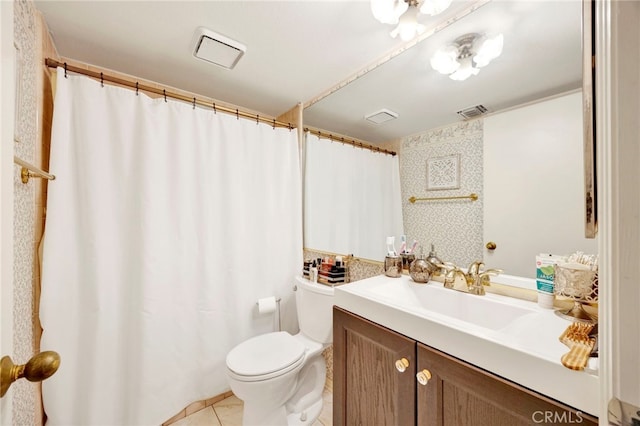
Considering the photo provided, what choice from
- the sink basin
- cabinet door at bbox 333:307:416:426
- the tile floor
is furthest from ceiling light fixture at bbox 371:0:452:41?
the tile floor

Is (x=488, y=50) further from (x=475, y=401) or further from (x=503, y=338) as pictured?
(x=475, y=401)

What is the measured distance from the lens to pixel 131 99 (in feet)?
4.53

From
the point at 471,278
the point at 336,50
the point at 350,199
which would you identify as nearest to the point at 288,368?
the point at 471,278

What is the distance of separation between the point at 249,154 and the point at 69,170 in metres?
0.94

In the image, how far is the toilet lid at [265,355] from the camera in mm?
1231

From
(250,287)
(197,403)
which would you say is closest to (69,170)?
(250,287)

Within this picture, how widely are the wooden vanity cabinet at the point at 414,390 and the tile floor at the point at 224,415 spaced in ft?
1.82

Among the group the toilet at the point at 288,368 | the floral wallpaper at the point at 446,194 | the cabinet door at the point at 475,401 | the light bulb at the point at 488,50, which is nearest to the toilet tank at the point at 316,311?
the toilet at the point at 288,368

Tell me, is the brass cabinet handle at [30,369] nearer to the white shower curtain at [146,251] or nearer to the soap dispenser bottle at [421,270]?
the white shower curtain at [146,251]

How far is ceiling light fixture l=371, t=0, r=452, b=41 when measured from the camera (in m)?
0.95

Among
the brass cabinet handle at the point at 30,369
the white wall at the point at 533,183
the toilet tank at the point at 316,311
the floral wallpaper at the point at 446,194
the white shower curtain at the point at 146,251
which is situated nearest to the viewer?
the brass cabinet handle at the point at 30,369

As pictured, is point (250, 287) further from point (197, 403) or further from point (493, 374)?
point (493, 374)

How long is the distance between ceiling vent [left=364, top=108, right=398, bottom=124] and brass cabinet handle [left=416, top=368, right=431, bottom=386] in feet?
4.26
